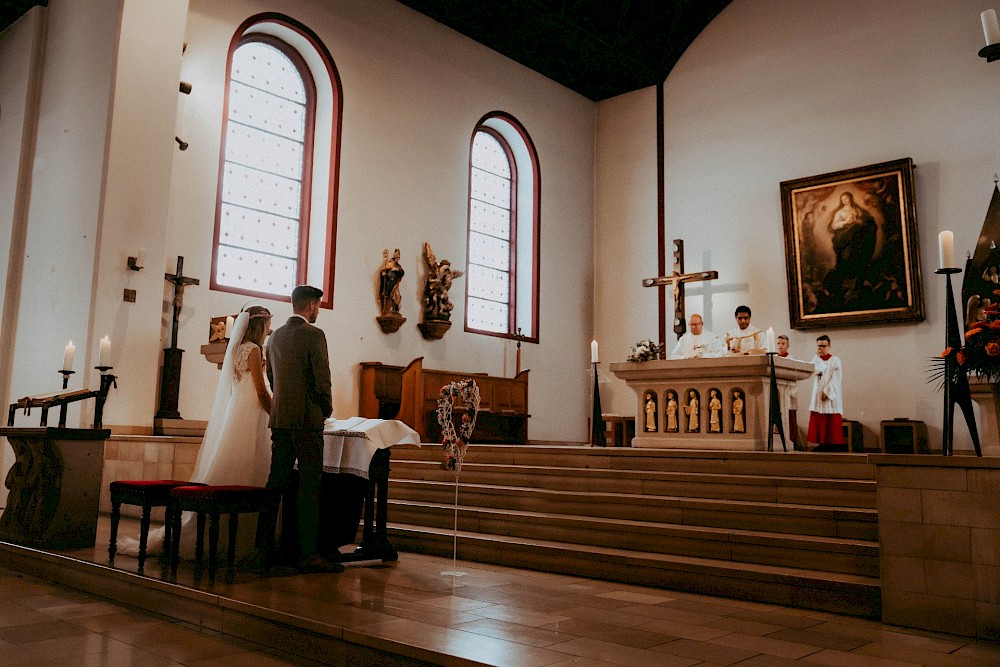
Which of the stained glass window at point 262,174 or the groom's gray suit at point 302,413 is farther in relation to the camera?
the stained glass window at point 262,174

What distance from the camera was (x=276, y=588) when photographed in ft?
15.1

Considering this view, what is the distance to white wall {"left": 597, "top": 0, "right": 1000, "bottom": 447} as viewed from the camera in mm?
11375

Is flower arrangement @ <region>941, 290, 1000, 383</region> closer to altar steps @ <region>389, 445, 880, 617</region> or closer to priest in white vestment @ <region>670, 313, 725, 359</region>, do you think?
altar steps @ <region>389, 445, 880, 617</region>

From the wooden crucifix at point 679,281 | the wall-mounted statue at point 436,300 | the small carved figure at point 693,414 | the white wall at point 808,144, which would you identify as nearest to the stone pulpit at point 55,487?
the small carved figure at point 693,414

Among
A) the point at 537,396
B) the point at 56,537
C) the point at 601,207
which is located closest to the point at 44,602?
the point at 56,537

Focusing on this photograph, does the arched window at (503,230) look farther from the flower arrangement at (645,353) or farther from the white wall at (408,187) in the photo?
the flower arrangement at (645,353)

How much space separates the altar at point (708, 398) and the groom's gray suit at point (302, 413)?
4.47 m

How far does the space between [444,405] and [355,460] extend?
0.70 meters

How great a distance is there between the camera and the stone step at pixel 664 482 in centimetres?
571

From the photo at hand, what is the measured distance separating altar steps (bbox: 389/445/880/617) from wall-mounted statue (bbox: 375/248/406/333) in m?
4.30

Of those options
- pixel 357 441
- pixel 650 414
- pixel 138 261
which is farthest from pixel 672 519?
pixel 138 261

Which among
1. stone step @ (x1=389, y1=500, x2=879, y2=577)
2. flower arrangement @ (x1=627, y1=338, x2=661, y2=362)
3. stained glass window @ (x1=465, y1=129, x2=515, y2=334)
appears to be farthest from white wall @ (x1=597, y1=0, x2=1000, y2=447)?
stone step @ (x1=389, y1=500, x2=879, y2=577)

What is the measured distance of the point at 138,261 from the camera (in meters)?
9.00

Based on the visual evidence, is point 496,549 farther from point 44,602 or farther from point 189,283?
point 189,283
